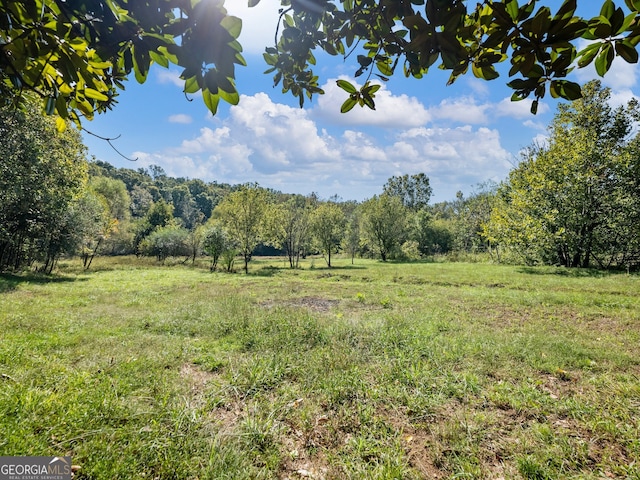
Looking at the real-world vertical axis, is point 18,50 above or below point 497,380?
above

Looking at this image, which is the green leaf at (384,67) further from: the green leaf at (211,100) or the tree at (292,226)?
the tree at (292,226)

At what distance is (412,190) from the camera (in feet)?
222

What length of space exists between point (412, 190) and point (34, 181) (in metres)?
65.7

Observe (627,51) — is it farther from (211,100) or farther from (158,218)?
(158,218)

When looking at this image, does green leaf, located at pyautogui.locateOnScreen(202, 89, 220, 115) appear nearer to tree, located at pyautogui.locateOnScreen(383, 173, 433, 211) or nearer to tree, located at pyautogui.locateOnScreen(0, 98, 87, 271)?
tree, located at pyautogui.locateOnScreen(0, 98, 87, 271)

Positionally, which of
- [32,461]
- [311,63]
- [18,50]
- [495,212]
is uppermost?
[495,212]

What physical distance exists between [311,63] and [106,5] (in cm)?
106

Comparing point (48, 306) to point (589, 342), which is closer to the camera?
point (589, 342)

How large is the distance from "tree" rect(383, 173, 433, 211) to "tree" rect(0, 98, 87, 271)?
2351 inches

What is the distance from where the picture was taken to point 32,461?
7.06 feet

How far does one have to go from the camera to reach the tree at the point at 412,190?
6688 cm

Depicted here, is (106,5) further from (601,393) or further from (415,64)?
(601,393)

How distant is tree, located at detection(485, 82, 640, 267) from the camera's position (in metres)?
16.2

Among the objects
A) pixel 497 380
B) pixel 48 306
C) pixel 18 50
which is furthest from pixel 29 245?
pixel 497 380
